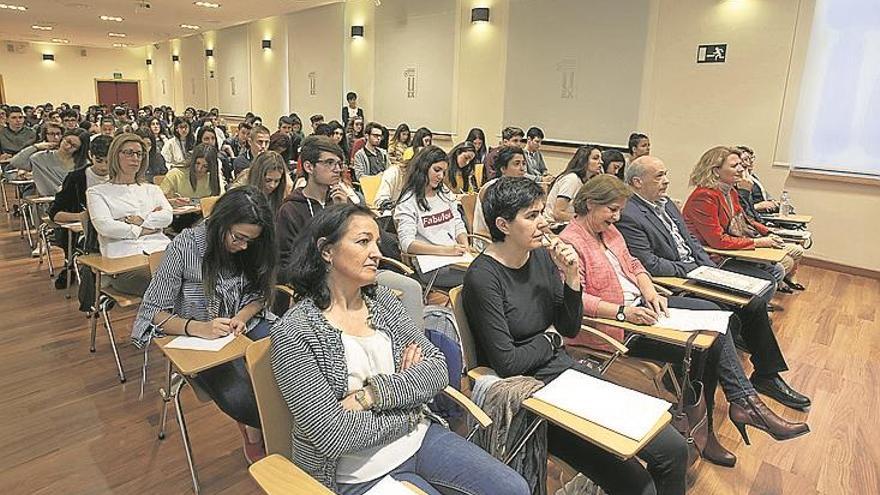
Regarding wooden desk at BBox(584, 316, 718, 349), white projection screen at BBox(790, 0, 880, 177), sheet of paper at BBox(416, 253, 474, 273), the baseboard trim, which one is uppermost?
white projection screen at BBox(790, 0, 880, 177)

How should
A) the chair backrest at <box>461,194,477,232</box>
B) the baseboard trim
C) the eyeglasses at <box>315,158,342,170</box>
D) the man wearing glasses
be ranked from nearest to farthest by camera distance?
the eyeglasses at <box>315,158,342,170</box>, the chair backrest at <box>461,194,477,232</box>, the baseboard trim, the man wearing glasses

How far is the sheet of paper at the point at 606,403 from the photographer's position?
1.53 meters

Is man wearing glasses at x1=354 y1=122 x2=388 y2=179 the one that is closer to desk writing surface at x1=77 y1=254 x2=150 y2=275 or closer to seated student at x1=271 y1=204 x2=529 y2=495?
desk writing surface at x1=77 y1=254 x2=150 y2=275

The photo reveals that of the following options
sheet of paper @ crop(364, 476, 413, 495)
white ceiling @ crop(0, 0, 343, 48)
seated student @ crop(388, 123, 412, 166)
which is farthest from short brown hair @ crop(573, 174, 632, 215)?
white ceiling @ crop(0, 0, 343, 48)

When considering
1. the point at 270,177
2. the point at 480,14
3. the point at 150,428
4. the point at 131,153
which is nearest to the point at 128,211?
the point at 131,153

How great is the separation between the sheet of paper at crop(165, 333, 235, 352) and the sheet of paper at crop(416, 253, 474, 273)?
1.50m

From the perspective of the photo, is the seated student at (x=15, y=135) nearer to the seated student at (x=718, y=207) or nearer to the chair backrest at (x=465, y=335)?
the chair backrest at (x=465, y=335)

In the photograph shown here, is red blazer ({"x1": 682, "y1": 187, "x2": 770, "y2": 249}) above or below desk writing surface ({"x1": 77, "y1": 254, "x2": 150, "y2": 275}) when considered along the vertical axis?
above

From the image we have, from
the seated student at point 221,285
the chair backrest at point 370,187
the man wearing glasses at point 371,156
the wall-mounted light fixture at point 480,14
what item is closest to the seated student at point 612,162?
the chair backrest at point 370,187

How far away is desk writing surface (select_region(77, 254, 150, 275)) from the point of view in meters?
2.85

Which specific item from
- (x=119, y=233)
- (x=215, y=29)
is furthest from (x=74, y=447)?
(x=215, y=29)

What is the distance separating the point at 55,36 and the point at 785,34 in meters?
19.3

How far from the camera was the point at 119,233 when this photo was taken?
10.6 feet

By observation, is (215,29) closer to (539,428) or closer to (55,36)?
(55,36)
